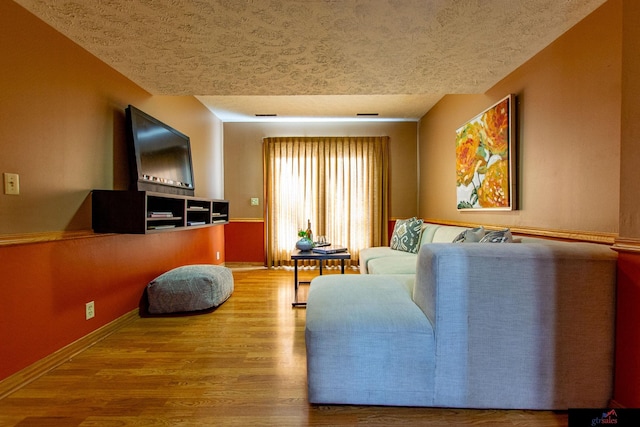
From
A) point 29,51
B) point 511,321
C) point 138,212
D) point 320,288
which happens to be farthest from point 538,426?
point 29,51

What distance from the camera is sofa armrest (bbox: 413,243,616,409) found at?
1326 millimetres

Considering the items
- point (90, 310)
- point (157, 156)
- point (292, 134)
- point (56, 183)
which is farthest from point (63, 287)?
point (292, 134)

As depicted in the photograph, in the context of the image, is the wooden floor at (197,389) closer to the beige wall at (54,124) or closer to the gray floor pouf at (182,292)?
the gray floor pouf at (182,292)

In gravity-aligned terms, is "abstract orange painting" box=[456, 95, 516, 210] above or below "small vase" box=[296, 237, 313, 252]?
above

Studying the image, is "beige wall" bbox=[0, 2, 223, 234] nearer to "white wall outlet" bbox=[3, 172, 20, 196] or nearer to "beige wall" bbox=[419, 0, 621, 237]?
"white wall outlet" bbox=[3, 172, 20, 196]

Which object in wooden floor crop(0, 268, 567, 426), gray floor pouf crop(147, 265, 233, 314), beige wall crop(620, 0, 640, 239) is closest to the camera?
beige wall crop(620, 0, 640, 239)

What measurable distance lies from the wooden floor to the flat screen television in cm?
131

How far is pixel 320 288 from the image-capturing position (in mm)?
1905

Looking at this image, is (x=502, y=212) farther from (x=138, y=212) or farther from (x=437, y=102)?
(x=138, y=212)

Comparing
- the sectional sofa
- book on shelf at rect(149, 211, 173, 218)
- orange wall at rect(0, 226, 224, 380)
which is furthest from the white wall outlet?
the sectional sofa

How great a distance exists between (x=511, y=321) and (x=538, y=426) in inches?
18.9

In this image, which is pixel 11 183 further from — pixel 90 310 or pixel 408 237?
pixel 408 237

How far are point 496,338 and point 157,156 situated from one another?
3006 millimetres

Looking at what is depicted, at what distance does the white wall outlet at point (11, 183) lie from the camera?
155 centimetres
